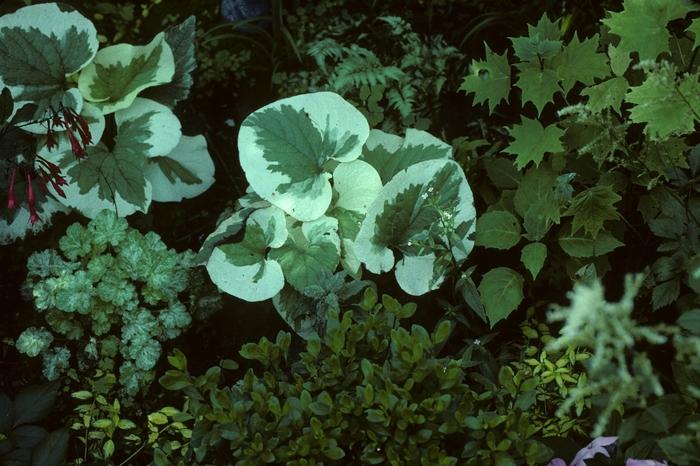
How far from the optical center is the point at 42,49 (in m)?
2.07

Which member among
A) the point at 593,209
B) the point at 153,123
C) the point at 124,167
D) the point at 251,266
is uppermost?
the point at 593,209

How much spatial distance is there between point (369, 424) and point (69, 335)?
0.96m

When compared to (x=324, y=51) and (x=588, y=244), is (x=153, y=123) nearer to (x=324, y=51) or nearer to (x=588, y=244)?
(x=324, y=51)

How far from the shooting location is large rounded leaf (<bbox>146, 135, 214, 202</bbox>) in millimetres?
2223

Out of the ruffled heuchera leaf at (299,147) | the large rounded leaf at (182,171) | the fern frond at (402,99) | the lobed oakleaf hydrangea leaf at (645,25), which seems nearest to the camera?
the lobed oakleaf hydrangea leaf at (645,25)

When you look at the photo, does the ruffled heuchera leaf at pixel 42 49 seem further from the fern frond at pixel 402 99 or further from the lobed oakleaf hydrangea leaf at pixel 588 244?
the lobed oakleaf hydrangea leaf at pixel 588 244

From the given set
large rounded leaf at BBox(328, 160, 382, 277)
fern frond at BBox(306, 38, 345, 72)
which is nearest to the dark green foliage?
large rounded leaf at BBox(328, 160, 382, 277)

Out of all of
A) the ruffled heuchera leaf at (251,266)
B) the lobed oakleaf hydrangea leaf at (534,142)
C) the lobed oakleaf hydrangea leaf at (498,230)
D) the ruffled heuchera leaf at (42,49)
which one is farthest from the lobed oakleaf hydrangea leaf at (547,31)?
the ruffled heuchera leaf at (42,49)

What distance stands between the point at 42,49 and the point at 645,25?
1.69 meters

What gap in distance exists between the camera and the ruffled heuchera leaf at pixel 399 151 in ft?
6.84

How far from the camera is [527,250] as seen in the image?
187cm

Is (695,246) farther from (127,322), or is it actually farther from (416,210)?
(127,322)

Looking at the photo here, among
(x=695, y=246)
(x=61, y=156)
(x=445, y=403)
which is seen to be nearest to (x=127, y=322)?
(x=61, y=156)

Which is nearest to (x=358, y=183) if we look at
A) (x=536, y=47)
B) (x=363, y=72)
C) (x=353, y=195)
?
(x=353, y=195)
